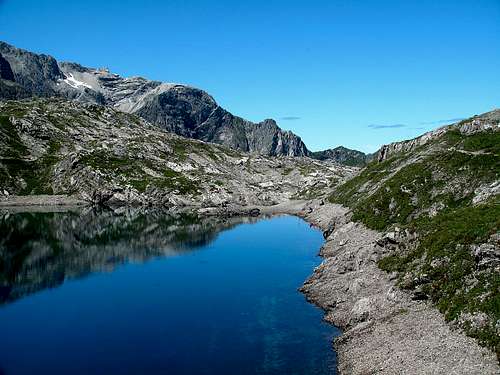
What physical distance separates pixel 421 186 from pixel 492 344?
64.6 m

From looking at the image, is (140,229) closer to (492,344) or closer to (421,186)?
(421,186)

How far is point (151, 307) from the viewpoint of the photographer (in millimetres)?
78062

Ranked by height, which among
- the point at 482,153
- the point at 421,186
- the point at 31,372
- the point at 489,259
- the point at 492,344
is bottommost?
the point at 31,372

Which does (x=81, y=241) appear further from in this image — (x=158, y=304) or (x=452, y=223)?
(x=452, y=223)

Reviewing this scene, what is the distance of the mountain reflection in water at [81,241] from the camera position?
101 meters

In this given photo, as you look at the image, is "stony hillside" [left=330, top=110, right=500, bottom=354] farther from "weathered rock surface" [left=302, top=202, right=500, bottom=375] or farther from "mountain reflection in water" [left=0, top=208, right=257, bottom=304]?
"mountain reflection in water" [left=0, top=208, right=257, bottom=304]

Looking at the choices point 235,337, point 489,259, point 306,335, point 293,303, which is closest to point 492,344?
point 489,259

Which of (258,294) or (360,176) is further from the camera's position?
(360,176)

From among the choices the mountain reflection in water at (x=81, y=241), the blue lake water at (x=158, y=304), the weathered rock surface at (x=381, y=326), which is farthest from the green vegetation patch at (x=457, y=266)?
the mountain reflection in water at (x=81, y=241)

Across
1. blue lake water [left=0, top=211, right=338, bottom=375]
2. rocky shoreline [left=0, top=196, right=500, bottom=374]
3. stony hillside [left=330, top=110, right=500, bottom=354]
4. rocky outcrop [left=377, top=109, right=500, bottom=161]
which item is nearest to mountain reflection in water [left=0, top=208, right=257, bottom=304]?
blue lake water [left=0, top=211, right=338, bottom=375]

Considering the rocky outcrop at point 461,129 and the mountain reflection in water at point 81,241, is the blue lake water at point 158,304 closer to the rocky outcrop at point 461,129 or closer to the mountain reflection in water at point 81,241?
the mountain reflection in water at point 81,241

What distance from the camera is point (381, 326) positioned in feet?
190

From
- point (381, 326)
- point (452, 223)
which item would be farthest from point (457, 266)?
point (452, 223)

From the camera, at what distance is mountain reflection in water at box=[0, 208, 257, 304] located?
101375 millimetres
